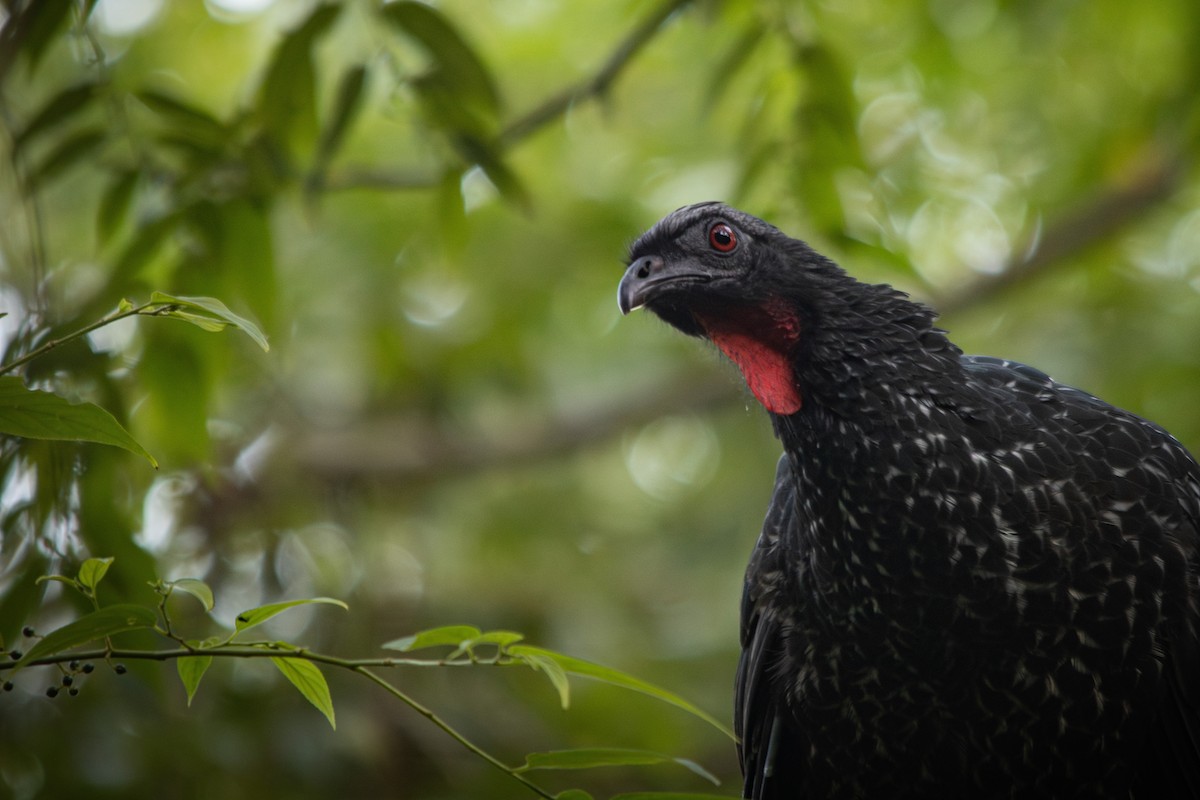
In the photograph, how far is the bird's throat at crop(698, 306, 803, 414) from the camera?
3.28m

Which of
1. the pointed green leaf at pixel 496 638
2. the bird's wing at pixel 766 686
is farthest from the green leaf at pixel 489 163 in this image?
the pointed green leaf at pixel 496 638

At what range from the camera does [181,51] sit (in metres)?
7.29

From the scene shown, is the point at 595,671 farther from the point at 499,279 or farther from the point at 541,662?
the point at 499,279

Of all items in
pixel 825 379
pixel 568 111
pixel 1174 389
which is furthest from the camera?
pixel 1174 389

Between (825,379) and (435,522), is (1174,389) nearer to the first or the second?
(825,379)

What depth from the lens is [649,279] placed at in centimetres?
339

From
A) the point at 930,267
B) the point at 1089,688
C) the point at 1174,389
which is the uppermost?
the point at 930,267

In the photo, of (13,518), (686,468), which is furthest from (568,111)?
(686,468)

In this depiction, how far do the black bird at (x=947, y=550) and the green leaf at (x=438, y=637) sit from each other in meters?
1.37

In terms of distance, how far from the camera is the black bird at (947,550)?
9.66 feet

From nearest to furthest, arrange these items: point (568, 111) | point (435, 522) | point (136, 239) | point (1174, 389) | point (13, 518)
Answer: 1. point (13, 518)
2. point (136, 239)
3. point (568, 111)
4. point (1174, 389)
5. point (435, 522)

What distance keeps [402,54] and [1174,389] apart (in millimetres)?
4676

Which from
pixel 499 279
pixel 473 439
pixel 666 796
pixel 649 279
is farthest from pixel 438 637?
pixel 473 439

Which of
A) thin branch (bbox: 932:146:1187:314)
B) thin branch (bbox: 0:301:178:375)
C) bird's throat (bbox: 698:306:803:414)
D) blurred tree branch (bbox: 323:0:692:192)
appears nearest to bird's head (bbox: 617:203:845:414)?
bird's throat (bbox: 698:306:803:414)
